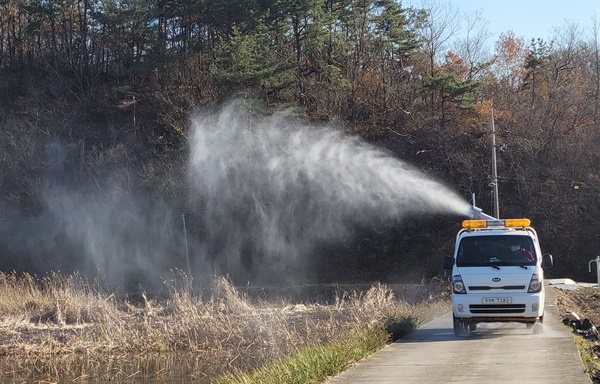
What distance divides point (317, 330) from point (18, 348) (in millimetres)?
9319

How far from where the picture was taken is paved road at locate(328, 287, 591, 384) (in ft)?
37.6

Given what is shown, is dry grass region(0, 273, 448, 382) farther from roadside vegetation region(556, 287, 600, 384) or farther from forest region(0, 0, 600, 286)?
forest region(0, 0, 600, 286)

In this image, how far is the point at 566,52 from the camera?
63719 mm

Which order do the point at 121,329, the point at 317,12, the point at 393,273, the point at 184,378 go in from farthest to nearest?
the point at 317,12
the point at 393,273
the point at 121,329
the point at 184,378

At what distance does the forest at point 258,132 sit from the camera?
5094cm

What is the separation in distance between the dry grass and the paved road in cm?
198

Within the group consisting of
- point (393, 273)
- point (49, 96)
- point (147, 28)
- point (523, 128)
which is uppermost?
point (147, 28)

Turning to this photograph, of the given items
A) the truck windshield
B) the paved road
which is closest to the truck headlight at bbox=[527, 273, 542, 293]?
the truck windshield

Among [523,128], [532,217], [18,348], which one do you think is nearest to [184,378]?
[18,348]

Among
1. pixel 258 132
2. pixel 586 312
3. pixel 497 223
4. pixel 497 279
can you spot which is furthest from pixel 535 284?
pixel 258 132

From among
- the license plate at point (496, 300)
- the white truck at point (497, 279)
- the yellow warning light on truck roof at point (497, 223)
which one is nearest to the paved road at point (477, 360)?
the white truck at point (497, 279)

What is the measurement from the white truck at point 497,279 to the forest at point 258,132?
95.6ft

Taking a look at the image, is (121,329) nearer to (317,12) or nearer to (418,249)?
(418,249)

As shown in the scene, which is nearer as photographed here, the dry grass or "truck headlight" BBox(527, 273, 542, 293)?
"truck headlight" BBox(527, 273, 542, 293)
